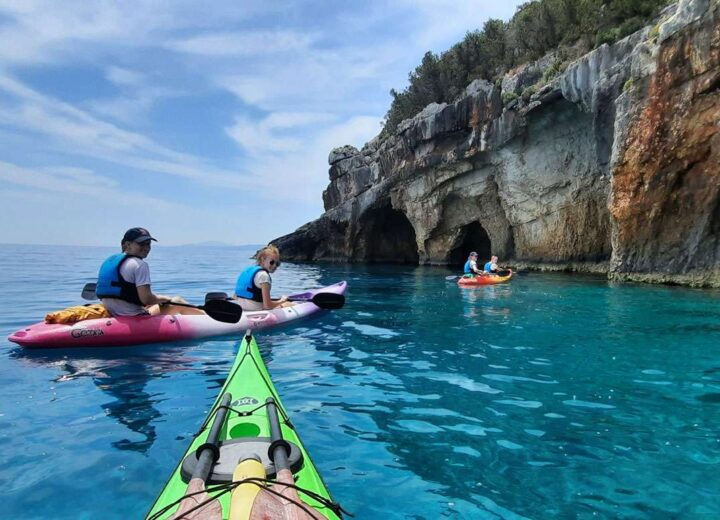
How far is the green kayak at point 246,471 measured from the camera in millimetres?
2051

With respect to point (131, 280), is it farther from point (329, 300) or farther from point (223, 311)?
point (329, 300)

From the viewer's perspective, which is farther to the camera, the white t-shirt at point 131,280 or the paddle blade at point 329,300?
the paddle blade at point 329,300

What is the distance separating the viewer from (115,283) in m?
7.22

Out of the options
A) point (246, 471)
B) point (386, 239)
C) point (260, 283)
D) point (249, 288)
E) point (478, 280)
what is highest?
point (386, 239)

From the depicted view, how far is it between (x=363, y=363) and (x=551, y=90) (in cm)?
1801

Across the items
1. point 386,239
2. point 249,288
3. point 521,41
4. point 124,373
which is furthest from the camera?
point 386,239

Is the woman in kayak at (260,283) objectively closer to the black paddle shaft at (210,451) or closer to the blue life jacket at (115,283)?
the blue life jacket at (115,283)

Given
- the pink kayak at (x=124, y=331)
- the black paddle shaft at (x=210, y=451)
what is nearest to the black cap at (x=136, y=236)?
the pink kayak at (x=124, y=331)

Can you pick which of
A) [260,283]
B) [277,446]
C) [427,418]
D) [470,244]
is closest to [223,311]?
[260,283]

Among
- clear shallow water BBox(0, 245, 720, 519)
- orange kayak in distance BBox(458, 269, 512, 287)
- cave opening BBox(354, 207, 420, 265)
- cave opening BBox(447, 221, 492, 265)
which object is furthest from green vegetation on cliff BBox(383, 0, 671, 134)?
clear shallow water BBox(0, 245, 720, 519)

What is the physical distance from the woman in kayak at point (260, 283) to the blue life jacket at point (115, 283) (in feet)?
7.17

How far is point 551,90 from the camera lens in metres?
20.1

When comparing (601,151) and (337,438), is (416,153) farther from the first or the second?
(337,438)

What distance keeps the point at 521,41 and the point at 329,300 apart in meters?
24.8
